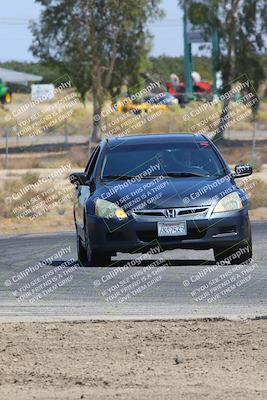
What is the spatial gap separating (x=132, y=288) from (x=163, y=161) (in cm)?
280

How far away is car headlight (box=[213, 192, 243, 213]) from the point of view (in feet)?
52.8

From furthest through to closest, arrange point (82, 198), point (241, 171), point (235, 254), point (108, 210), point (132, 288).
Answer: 1. point (82, 198)
2. point (241, 171)
3. point (235, 254)
4. point (108, 210)
5. point (132, 288)

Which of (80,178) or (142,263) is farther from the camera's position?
(142,263)

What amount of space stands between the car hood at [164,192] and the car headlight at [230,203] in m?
0.06

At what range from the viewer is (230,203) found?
1622cm

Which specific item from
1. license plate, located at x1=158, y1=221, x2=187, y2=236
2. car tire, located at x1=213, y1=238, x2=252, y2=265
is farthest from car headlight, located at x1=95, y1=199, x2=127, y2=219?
car tire, located at x1=213, y1=238, x2=252, y2=265

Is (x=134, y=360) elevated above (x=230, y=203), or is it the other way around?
(x=134, y=360)

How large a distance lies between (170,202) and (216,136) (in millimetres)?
35903

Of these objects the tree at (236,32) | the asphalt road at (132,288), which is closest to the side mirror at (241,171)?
the asphalt road at (132,288)

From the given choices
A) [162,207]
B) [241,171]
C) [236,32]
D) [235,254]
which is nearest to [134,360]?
[162,207]

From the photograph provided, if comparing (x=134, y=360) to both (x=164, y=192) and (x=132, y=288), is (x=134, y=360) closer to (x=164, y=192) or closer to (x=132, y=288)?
(x=132, y=288)

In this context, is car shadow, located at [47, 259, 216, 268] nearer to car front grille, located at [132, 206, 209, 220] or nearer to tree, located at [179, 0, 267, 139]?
car front grille, located at [132, 206, 209, 220]

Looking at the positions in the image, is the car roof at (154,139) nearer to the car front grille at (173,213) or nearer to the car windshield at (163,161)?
the car windshield at (163,161)

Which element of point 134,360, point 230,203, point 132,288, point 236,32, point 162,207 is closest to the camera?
point 134,360
